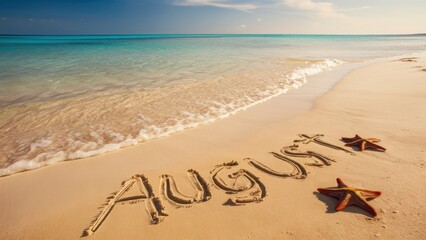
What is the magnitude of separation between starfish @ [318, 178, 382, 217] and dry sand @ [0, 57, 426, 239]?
0.08m

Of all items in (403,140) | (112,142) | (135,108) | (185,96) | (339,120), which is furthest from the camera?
(185,96)

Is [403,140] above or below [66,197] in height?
above

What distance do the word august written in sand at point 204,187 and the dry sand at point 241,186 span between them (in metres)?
0.05

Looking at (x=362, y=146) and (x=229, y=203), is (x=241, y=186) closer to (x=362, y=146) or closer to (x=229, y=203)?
(x=229, y=203)

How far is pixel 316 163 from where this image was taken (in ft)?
14.8

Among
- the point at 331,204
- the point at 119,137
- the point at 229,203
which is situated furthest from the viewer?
the point at 119,137

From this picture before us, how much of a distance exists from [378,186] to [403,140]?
2.20 metres

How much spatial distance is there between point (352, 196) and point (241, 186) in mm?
1494

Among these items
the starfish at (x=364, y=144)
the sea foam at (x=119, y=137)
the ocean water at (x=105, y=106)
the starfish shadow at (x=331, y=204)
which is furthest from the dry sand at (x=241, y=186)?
the ocean water at (x=105, y=106)

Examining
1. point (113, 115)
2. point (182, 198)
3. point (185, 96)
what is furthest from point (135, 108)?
point (182, 198)

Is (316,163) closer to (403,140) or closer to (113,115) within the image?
(403,140)

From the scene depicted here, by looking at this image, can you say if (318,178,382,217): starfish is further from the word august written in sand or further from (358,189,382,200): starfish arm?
the word august written in sand

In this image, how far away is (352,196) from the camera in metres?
3.28

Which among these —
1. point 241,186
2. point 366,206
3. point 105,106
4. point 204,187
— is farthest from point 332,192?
point 105,106
